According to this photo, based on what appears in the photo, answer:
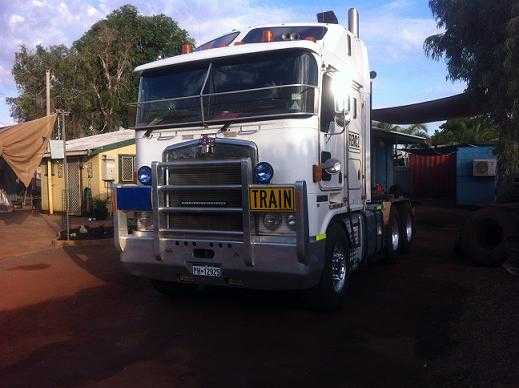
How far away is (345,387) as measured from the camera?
15.3ft

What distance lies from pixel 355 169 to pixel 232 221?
2.36 metres

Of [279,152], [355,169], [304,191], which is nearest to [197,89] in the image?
[279,152]

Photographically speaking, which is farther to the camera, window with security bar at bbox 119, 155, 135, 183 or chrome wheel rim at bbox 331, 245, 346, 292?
window with security bar at bbox 119, 155, 135, 183

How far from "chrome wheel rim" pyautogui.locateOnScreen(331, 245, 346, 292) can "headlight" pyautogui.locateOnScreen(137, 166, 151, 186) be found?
249 cm

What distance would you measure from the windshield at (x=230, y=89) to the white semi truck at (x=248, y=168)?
0.04 feet

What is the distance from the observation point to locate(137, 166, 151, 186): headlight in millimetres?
→ 6961

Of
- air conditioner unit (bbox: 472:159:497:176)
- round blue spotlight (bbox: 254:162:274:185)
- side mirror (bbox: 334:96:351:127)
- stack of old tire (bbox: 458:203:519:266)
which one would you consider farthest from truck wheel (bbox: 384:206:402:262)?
air conditioner unit (bbox: 472:159:497:176)

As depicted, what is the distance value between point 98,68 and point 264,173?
96.6 ft

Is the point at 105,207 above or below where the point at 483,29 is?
below

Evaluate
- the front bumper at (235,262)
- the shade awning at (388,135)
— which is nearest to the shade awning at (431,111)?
the shade awning at (388,135)

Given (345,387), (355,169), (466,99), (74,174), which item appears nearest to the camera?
(345,387)

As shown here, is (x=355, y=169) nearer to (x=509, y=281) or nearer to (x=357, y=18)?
(x=357, y=18)

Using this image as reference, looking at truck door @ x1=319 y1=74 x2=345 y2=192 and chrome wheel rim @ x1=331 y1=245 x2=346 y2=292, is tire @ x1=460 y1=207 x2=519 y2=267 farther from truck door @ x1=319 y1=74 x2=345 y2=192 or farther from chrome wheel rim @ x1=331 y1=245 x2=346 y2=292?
truck door @ x1=319 y1=74 x2=345 y2=192

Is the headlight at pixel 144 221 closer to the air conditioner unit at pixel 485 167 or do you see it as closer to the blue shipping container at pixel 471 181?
the air conditioner unit at pixel 485 167
